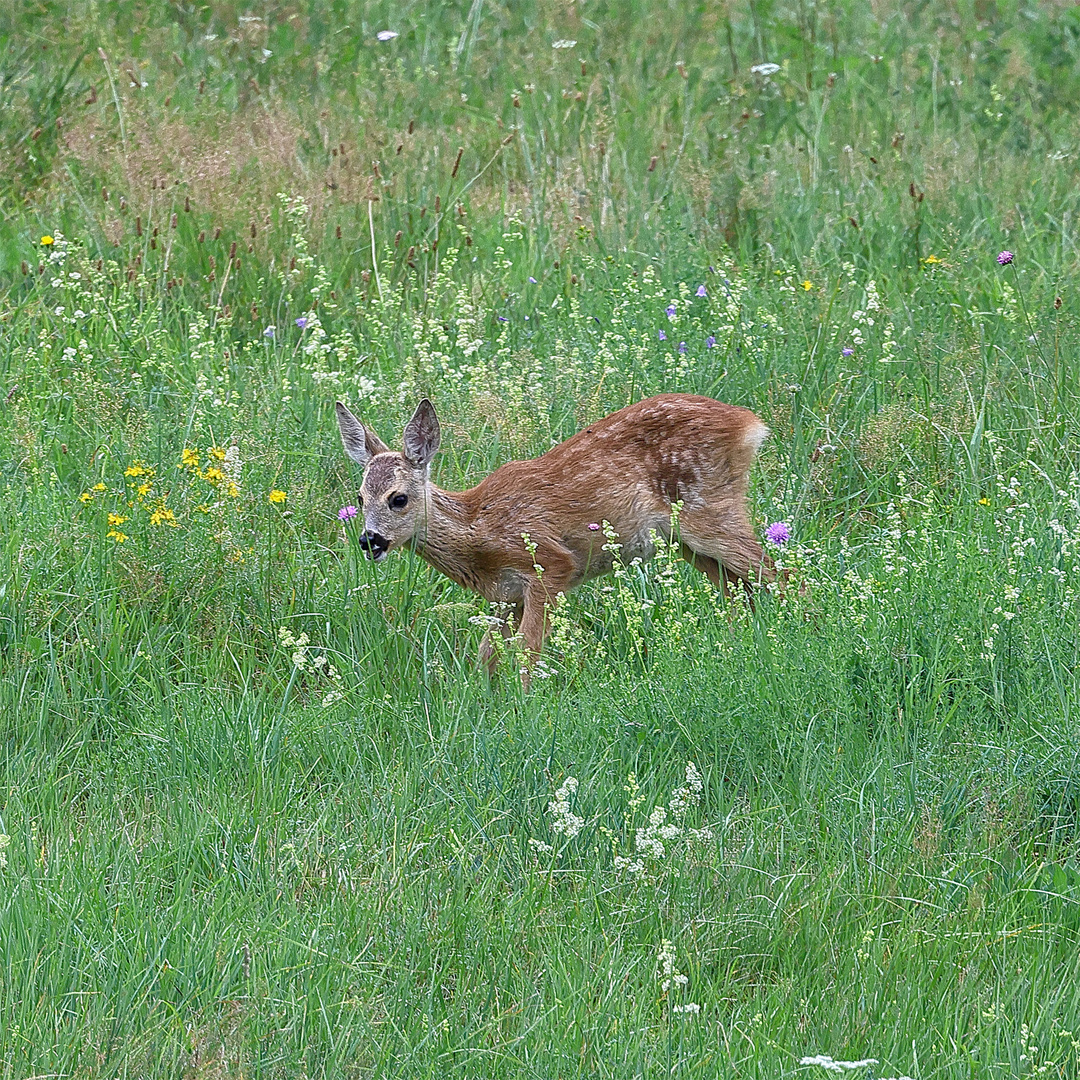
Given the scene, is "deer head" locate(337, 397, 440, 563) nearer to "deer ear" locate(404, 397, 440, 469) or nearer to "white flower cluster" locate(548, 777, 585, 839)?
"deer ear" locate(404, 397, 440, 469)

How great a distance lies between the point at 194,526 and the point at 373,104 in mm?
4780

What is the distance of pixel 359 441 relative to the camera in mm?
6301

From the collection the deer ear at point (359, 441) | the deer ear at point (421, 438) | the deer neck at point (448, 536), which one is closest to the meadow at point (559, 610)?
the deer neck at point (448, 536)

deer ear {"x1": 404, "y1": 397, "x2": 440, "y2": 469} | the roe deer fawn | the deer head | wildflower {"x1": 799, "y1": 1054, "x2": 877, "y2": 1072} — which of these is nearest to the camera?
wildflower {"x1": 799, "y1": 1054, "x2": 877, "y2": 1072}

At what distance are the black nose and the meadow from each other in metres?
0.13

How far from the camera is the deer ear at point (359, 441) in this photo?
623 cm

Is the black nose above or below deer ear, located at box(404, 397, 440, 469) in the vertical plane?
below

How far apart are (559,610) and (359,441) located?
1467mm

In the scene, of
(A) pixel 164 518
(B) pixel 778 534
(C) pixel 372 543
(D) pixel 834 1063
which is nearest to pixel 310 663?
(C) pixel 372 543

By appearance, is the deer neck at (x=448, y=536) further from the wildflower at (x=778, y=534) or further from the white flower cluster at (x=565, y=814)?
the white flower cluster at (x=565, y=814)

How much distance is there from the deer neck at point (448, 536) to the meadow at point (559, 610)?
12cm

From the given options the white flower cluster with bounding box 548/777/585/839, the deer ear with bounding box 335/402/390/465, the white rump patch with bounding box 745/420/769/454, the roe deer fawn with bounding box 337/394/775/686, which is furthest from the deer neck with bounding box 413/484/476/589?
the white flower cluster with bounding box 548/777/585/839

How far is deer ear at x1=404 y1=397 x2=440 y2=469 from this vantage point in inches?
243

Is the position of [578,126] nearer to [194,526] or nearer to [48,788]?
[194,526]
